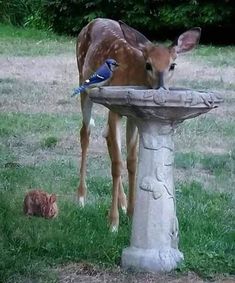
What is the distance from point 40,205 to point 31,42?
1422cm

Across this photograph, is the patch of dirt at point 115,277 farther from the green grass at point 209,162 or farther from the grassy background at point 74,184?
the green grass at point 209,162

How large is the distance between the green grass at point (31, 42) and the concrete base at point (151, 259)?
12821 millimetres

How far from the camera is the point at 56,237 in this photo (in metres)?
6.05

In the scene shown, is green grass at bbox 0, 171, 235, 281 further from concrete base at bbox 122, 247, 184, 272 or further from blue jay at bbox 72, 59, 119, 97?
blue jay at bbox 72, 59, 119, 97

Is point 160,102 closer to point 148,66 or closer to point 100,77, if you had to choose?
point 148,66

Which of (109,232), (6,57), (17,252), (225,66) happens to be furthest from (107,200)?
(6,57)

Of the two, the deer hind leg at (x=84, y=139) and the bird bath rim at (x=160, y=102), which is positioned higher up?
the bird bath rim at (x=160, y=102)

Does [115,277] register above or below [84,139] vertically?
below

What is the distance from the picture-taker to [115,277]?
5.46 meters

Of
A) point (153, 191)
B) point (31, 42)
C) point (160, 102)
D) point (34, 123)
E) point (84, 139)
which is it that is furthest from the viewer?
point (31, 42)

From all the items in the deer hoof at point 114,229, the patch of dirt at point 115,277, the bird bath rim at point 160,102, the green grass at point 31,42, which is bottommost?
the green grass at point 31,42

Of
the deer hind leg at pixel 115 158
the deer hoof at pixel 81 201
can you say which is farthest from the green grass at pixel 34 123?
the deer hind leg at pixel 115 158

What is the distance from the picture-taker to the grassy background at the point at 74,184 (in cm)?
572

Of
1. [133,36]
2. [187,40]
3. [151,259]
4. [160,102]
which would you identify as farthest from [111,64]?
[151,259]
